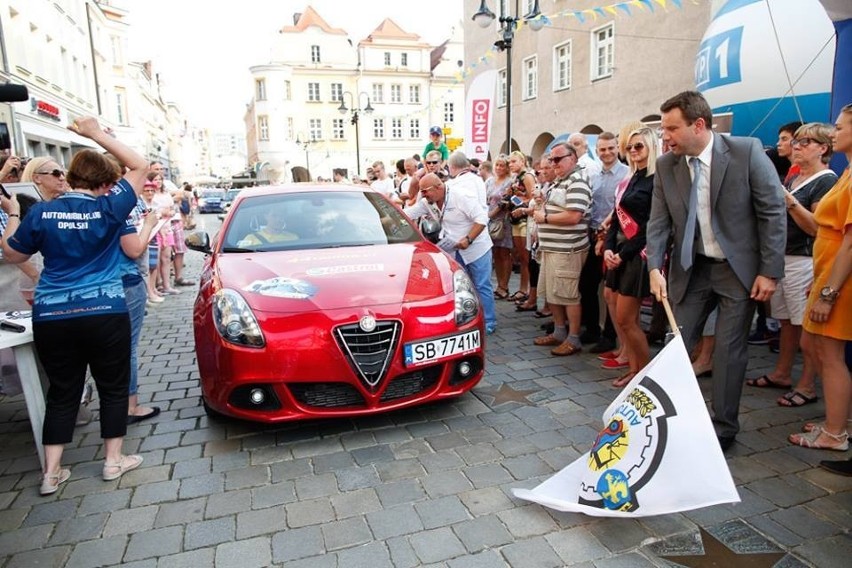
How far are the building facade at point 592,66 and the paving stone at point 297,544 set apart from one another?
11.5m

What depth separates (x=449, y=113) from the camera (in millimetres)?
58000

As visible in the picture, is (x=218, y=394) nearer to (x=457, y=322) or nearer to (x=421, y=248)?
(x=457, y=322)

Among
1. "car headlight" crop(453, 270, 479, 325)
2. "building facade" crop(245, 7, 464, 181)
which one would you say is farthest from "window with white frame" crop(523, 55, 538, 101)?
"building facade" crop(245, 7, 464, 181)

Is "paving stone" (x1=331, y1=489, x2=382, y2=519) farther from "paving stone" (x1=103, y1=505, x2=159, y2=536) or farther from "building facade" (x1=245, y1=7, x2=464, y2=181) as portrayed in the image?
"building facade" (x1=245, y1=7, x2=464, y2=181)

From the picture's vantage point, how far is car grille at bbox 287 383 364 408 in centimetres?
336

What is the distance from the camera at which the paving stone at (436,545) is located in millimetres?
2404

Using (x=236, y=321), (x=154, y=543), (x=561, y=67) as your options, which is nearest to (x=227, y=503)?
(x=154, y=543)

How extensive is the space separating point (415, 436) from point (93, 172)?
2.40m

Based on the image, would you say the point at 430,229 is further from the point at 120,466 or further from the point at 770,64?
the point at 770,64

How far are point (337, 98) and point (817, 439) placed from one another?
193ft

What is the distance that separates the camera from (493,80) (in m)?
12.8

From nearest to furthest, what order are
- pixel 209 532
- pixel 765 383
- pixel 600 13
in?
pixel 209 532 → pixel 765 383 → pixel 600 13

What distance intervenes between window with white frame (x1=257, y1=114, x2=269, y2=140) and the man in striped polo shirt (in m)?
55.2

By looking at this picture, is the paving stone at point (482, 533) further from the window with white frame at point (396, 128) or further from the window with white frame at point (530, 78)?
the window with white frame at point (396, 128)
